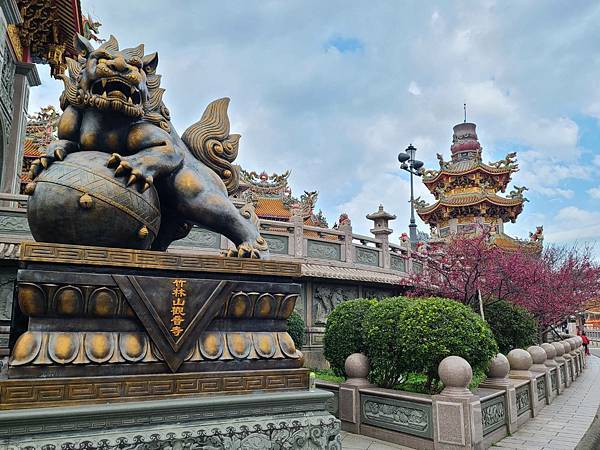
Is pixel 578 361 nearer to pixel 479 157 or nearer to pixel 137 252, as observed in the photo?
pixel 137 252

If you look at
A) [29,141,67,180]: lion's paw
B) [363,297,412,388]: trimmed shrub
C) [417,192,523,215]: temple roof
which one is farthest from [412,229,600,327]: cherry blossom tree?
[417,192,523,215]: temple roof

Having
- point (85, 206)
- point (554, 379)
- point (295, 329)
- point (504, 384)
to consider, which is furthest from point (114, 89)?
point (554, 379)

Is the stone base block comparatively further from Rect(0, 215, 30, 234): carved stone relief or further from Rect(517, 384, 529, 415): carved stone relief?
Rect(0, 215, 30, 234): carved stone relief

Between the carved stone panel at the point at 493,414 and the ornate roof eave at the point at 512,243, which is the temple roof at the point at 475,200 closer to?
the ornate roof eave at the point at 512,243

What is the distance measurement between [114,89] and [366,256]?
1259 centimetres

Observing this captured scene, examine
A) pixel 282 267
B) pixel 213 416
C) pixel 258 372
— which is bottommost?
pixel 213 416

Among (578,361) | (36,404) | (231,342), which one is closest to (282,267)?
(231,342)

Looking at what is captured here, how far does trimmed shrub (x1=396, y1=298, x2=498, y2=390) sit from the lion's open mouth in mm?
4569

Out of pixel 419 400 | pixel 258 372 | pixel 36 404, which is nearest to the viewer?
pixel 36 404

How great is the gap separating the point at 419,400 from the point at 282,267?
309 cm

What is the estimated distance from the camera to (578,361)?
15320mm

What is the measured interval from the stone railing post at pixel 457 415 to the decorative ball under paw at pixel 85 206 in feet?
12.8

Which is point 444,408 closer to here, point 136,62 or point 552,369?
point 136,62

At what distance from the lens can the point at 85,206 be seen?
9.39 ft
